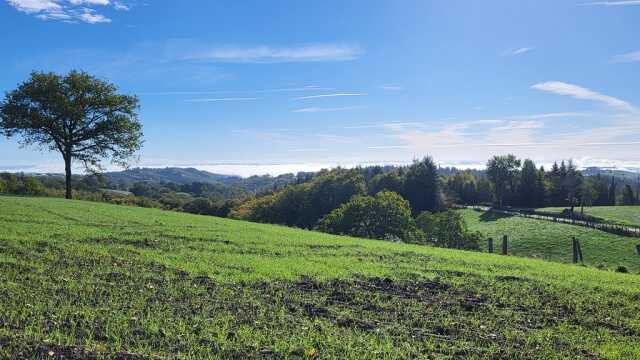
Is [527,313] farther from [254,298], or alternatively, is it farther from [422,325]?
[254,298]

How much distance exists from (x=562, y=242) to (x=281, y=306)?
6153cm

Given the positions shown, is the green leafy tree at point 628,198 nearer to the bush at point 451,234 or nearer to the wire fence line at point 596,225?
the wire fence line at point 596,225

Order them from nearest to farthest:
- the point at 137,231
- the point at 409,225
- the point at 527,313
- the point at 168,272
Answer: the point at 527,313, the point at 168,272, the point at 137,231, the point at 409,225

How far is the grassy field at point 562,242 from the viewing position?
5188 cm

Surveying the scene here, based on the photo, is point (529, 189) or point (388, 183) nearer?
point (388, 183)

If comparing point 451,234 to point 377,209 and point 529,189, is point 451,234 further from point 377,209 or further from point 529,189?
point 529,189

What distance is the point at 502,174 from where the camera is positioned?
122250mm

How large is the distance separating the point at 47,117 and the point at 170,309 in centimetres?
4195

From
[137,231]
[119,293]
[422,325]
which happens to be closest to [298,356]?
[422,325]

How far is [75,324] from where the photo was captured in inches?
291

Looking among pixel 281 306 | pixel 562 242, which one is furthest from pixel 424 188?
pixel 281 306

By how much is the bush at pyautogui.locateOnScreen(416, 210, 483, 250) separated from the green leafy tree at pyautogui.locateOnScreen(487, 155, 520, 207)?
66517mm

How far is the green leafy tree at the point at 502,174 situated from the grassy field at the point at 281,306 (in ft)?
369

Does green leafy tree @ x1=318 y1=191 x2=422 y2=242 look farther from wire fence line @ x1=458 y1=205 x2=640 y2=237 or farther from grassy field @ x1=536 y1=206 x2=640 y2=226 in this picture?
grassy field @ x1=536 y1=206 x2=640 y2=226
